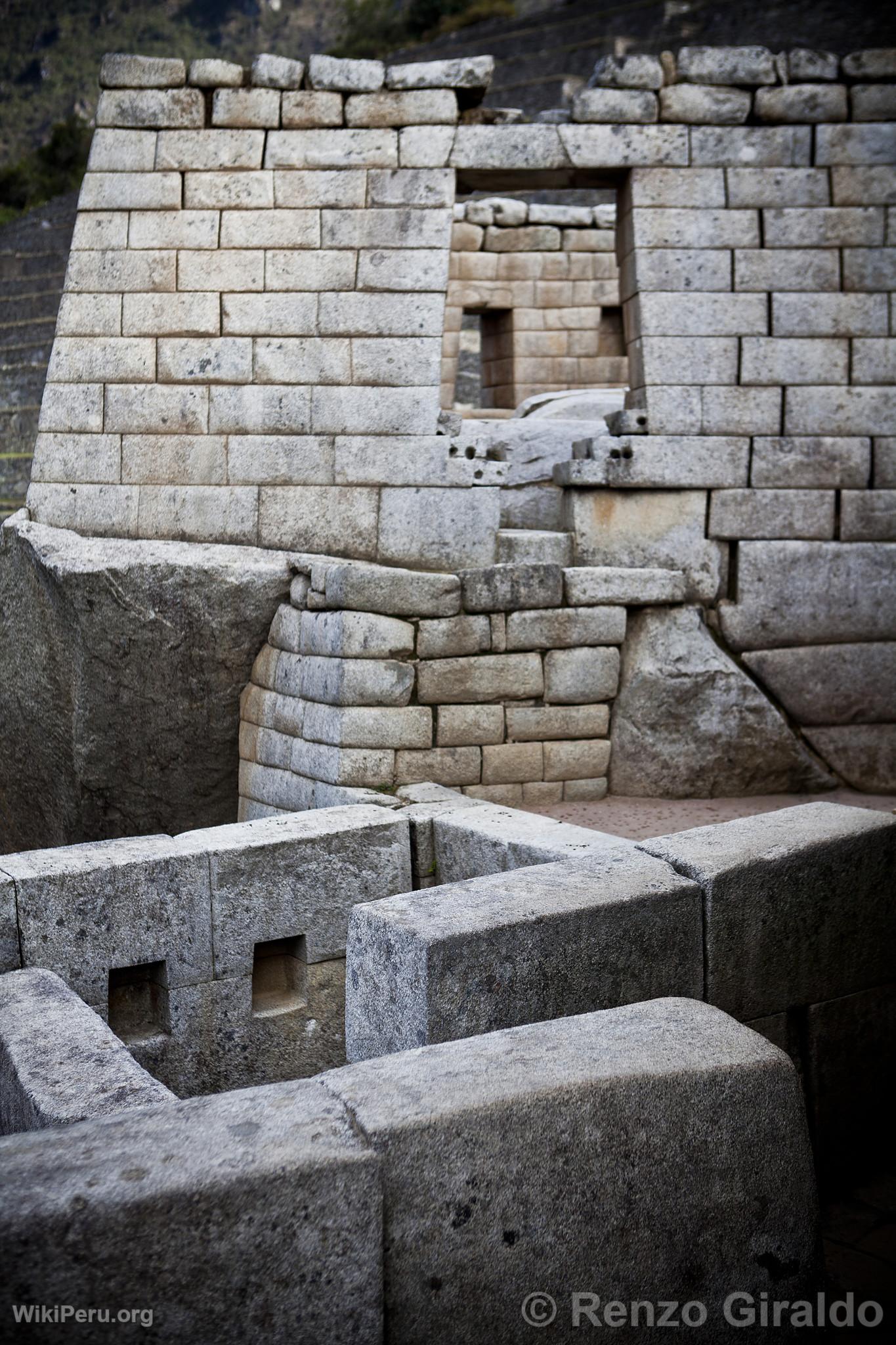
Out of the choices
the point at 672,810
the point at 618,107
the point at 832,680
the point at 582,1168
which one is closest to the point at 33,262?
the point at 618,107

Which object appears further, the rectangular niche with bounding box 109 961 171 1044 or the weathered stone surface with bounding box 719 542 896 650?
the weathered stone surface with bounding box 719 542 896 650

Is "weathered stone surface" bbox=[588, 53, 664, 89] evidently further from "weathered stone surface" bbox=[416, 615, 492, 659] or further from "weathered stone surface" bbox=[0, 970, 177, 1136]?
"weathered stone surface" bbox=[0, 970, 177, 1136]

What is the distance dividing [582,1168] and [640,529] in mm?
5058

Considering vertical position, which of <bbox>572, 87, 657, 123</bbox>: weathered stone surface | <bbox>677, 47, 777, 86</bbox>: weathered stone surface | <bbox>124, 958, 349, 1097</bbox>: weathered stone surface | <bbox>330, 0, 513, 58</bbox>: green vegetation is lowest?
<bbox>124, 958, 349, 1097</bbox>: weathered stone surface

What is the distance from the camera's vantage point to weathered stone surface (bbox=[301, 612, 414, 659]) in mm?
6469

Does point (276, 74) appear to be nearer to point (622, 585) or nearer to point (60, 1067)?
point (622, 585)

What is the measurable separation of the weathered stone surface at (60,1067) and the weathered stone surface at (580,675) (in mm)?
3601

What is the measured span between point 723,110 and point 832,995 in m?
5.23

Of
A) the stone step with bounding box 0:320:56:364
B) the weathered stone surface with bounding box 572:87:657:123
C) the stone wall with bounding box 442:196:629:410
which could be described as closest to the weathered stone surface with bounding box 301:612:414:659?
the weathered stone surface with bounding box 572:87:657:123

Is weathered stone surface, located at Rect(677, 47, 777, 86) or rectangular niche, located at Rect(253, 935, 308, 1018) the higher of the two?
weathered stone surface, located at Rect(677, 47, 777, 86)

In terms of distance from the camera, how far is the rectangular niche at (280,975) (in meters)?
5.38

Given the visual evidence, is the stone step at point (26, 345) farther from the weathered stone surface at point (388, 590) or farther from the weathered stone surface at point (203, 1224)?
the weathered stone surface at point (203, 1224)
